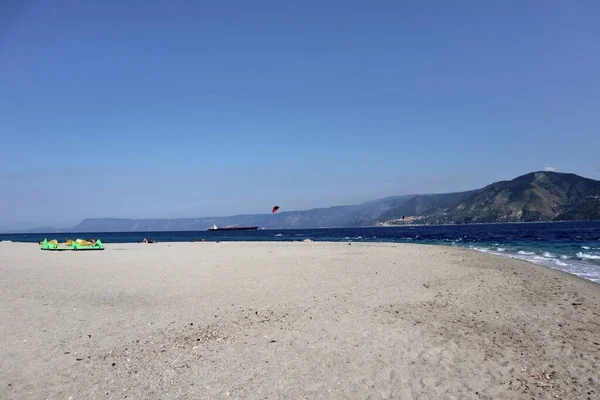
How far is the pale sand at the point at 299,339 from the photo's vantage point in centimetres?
664

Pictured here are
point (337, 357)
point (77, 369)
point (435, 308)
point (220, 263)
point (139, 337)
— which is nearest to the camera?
point (77, 369)

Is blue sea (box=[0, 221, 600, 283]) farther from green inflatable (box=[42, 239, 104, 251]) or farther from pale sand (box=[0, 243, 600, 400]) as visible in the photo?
green inflatable (box=[42, 239, 104, 251])

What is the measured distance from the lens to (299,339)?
8867 mm

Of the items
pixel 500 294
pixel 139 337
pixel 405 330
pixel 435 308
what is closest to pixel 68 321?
pixel 139 337

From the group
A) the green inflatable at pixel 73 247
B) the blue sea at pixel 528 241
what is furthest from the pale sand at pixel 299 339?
the green inflatable at pixel 73 247

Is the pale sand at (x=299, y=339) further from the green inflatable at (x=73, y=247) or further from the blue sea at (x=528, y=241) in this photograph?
the green inflatable at (x=73, y=247)

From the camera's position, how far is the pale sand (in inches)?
262

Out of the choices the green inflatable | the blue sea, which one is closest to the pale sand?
the blue sea

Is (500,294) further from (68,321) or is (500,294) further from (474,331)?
(68,321)

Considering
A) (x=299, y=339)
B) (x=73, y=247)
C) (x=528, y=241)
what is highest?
(x=73, y=247)

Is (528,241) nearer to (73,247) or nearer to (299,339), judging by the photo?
(299,339)

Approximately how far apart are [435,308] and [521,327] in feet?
7.89

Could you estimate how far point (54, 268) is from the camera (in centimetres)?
2028

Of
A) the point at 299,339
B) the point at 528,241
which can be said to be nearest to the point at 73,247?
the point at 299,339
